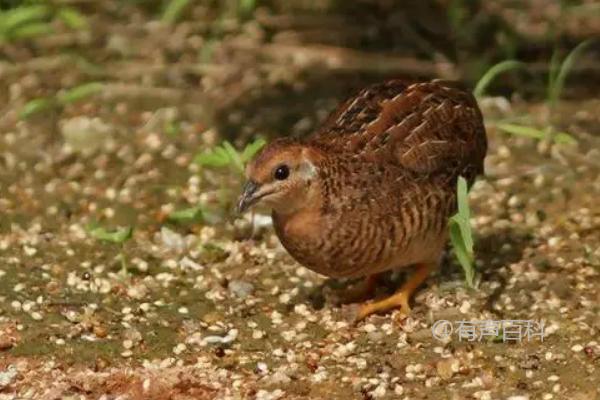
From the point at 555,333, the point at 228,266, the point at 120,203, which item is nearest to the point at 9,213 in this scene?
the point at 120,203

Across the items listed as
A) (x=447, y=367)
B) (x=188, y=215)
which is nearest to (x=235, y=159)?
(x=188, y=215)

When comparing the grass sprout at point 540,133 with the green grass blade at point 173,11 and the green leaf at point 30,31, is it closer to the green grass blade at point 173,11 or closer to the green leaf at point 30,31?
the green grass blade at point 173,11

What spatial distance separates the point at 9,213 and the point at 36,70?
130 centimetres

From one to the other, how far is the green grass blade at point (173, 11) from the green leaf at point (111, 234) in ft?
5.22

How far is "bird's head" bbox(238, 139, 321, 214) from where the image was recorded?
398cm

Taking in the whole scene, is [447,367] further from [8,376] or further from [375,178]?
[8,376]

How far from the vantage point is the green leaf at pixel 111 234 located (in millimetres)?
4945

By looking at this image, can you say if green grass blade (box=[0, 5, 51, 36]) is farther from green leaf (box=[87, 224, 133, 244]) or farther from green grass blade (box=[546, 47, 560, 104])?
green grass blade (box=[546, 47, 560, 104])

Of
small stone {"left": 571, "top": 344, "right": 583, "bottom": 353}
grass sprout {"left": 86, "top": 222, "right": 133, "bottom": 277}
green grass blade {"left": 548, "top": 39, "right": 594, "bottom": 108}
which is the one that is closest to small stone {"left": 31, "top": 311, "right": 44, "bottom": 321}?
grass sprout {"left": 86, "top": 222, "right": 133, "bottom": 277}

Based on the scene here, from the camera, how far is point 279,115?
599 cm

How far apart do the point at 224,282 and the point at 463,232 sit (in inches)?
37.7

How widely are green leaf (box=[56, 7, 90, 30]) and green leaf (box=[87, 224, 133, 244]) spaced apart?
179 centimetres

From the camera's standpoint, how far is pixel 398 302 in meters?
4.45

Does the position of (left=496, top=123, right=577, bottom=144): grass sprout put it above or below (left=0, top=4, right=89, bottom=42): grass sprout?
below
